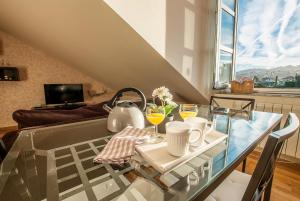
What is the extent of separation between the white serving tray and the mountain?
7.36ft

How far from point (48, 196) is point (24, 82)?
15.0 ft

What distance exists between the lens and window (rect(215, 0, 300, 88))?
2176 millimetres

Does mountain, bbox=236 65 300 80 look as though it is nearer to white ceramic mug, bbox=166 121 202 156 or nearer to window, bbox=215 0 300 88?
window, bbox=215 0 300 88

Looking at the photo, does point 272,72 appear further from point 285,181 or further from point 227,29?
point 285,181

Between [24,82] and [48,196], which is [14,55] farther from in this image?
[48,196]

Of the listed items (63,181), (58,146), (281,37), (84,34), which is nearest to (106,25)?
(84,34)

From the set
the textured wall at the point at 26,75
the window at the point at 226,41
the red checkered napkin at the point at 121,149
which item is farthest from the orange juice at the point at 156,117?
the textured wall at the point at 26,75

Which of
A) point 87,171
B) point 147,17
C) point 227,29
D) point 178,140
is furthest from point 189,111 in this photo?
point 227,29

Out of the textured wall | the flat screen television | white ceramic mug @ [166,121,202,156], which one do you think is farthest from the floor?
the textured wall

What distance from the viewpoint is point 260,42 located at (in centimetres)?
246

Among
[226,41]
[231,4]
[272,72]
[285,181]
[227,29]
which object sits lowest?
[285,181]

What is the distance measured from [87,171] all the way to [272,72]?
2.81 m

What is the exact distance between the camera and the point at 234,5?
2.73 m

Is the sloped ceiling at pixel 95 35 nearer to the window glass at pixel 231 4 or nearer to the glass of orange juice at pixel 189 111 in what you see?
the glass of orange juice at pixel 189 111
